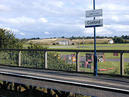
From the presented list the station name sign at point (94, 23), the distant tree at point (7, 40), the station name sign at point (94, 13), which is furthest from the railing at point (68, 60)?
the distant tree at point (7, 40)

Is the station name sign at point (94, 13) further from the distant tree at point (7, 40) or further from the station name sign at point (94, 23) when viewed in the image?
the distant tree at point (7, 40)

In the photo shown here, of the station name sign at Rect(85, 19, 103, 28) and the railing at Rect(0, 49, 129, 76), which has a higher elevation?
the station name sign at Rect(85, 19, 103, 28)

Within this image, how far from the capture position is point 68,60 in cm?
1217

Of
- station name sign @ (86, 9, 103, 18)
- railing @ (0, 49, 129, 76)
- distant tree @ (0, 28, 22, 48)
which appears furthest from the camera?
distant tree @ (0, 28, 22, 48)

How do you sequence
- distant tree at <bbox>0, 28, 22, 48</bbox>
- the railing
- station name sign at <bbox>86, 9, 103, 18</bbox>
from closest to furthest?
1. station name sign at <bbox>86, 9, 103, 18</bbox>
2. the railing
3. distant tree at <bbox>0, 28, 22, 48</bbox>

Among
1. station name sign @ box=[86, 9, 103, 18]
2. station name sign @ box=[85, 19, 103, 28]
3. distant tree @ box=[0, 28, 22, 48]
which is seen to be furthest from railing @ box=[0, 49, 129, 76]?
distant tree @ box=[0, 28, 22, 48]

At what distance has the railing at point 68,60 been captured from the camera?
10.6 m

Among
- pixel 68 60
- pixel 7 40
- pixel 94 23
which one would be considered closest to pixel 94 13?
pixel 94 23

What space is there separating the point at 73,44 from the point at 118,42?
8341 mm

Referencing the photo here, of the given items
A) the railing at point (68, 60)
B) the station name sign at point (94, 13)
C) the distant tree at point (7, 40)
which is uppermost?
the station name sign at point (94, 13)

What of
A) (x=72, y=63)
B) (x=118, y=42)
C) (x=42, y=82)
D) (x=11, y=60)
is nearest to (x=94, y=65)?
(x=72, y=63)

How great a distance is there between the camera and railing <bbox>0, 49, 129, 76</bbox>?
34.7 ft

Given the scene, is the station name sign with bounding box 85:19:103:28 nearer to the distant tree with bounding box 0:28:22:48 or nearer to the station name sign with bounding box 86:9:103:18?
the station name sign with bounding box 86:9:103:18

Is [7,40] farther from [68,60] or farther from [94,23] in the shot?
[94,23]
